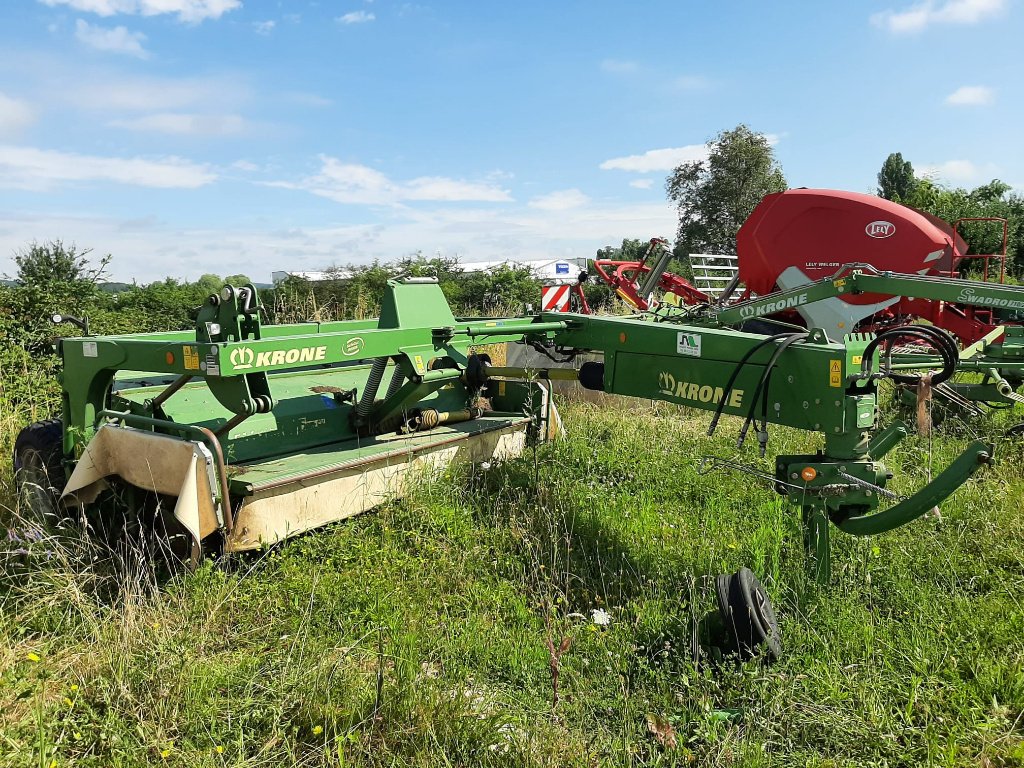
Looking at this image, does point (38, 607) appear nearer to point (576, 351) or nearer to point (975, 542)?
point (576, 351)

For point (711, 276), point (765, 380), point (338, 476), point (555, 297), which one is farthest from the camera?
point (711, 276)

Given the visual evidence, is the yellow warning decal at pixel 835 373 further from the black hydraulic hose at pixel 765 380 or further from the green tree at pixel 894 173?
the green tree at pixel 894 173

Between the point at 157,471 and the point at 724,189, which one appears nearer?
the point at 157,471

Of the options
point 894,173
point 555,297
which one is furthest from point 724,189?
point 894,173

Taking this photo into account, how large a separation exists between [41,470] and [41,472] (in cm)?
1

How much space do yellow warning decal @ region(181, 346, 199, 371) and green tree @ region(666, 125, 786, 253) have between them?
21.9 metres

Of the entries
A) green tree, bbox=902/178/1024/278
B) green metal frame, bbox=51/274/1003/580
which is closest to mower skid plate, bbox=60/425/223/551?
green metal frame, bbox=51/274/1003/580

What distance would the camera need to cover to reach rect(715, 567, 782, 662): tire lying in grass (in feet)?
9.55

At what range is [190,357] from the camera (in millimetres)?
3477

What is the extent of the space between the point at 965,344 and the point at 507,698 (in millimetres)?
7039

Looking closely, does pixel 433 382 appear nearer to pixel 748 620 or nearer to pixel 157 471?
pixel 157 471

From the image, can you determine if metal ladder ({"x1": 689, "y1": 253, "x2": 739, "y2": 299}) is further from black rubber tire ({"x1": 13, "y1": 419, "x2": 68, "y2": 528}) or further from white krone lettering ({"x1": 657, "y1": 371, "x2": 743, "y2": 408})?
black rubber tire ({"x1": 13, "y1": 419, "x2": 68, "y2": 528})

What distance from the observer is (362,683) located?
2717 mm

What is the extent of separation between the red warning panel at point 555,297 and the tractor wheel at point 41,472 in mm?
5216
